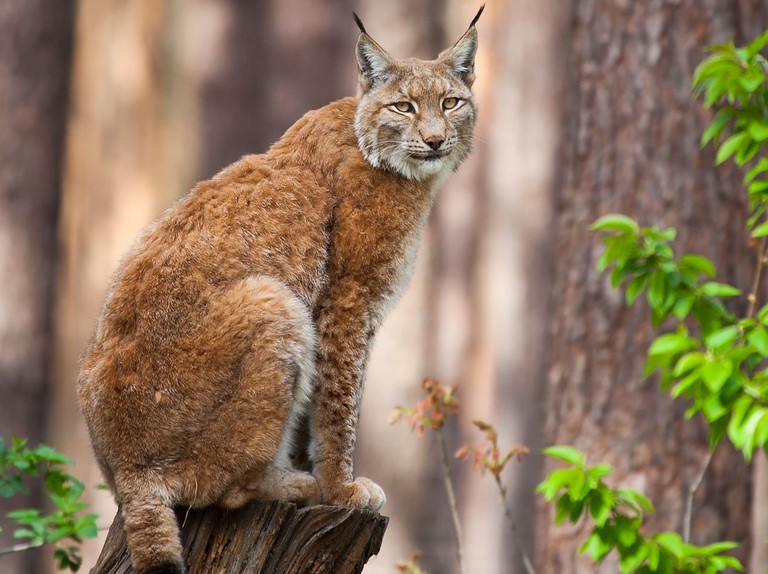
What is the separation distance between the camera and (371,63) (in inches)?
202

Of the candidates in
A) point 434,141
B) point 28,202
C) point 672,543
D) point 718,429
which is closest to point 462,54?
point 434,141

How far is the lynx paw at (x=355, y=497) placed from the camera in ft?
14.8

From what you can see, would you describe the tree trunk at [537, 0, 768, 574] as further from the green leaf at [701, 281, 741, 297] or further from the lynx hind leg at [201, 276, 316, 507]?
the lynx hind leg at [201, 276, 316, 507]

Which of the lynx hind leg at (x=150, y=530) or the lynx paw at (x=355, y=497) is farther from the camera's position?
the lynx paw at (x=355, y=497)

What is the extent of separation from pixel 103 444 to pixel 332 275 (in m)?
1.14

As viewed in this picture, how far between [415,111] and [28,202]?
4230 mm

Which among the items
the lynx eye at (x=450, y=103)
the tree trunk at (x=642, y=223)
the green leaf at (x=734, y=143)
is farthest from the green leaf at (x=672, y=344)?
the tree trunk at (x=642, y=223)

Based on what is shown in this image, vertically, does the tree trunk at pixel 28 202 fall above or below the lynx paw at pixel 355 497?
above

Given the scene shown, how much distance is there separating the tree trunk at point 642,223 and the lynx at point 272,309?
2076 millimetres

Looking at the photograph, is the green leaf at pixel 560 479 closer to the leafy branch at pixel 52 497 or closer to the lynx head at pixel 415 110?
the lynx head at pixel 415 110

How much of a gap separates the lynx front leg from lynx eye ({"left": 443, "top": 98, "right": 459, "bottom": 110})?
1.03 metres

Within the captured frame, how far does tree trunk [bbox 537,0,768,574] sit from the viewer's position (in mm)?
6777

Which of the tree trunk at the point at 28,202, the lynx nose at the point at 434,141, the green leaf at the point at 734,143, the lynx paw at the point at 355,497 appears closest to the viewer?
the green leaf at the point at 734,143

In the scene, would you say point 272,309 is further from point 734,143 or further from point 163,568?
point 734,143
